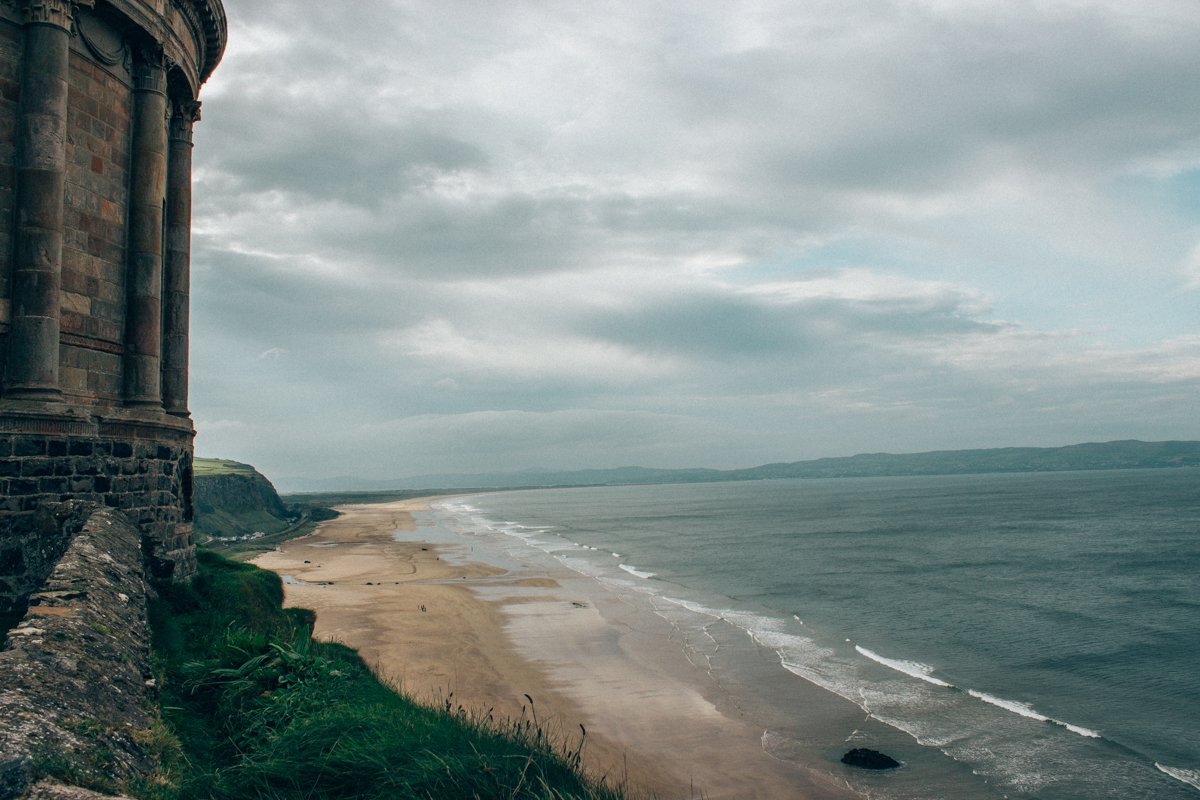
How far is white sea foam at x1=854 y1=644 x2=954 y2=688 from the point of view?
23500 millimetres

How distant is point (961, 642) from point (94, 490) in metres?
26.7

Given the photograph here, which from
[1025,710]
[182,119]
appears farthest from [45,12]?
[1025,710]

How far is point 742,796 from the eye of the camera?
15281 millimetres

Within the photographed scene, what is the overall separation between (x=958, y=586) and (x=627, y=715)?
26.7 meters

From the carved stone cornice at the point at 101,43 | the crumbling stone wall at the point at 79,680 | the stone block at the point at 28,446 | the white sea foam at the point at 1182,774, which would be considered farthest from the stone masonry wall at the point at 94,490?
the white sea foam at the point at 1182,774

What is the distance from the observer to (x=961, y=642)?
93.2 ft

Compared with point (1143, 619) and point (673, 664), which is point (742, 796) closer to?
point (673, 664)

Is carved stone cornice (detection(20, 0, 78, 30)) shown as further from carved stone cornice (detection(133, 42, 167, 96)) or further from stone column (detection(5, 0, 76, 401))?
carved stone cornice (detection(133, 42, 167, 96))

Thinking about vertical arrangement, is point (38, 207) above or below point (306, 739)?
above

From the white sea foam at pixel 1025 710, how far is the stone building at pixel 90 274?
65.1ft

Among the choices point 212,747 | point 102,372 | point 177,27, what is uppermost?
point 177,27

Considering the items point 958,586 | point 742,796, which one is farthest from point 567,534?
point 742,796

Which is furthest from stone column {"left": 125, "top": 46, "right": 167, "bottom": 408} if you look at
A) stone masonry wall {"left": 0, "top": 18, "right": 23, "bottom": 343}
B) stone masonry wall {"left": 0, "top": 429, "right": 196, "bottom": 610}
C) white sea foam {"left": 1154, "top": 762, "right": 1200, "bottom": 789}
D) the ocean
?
white sea foam {"left": 1154, "top": 762, "right": 1200, "bottom": 789}

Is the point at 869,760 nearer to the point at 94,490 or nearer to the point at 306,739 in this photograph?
the point at 306,739
